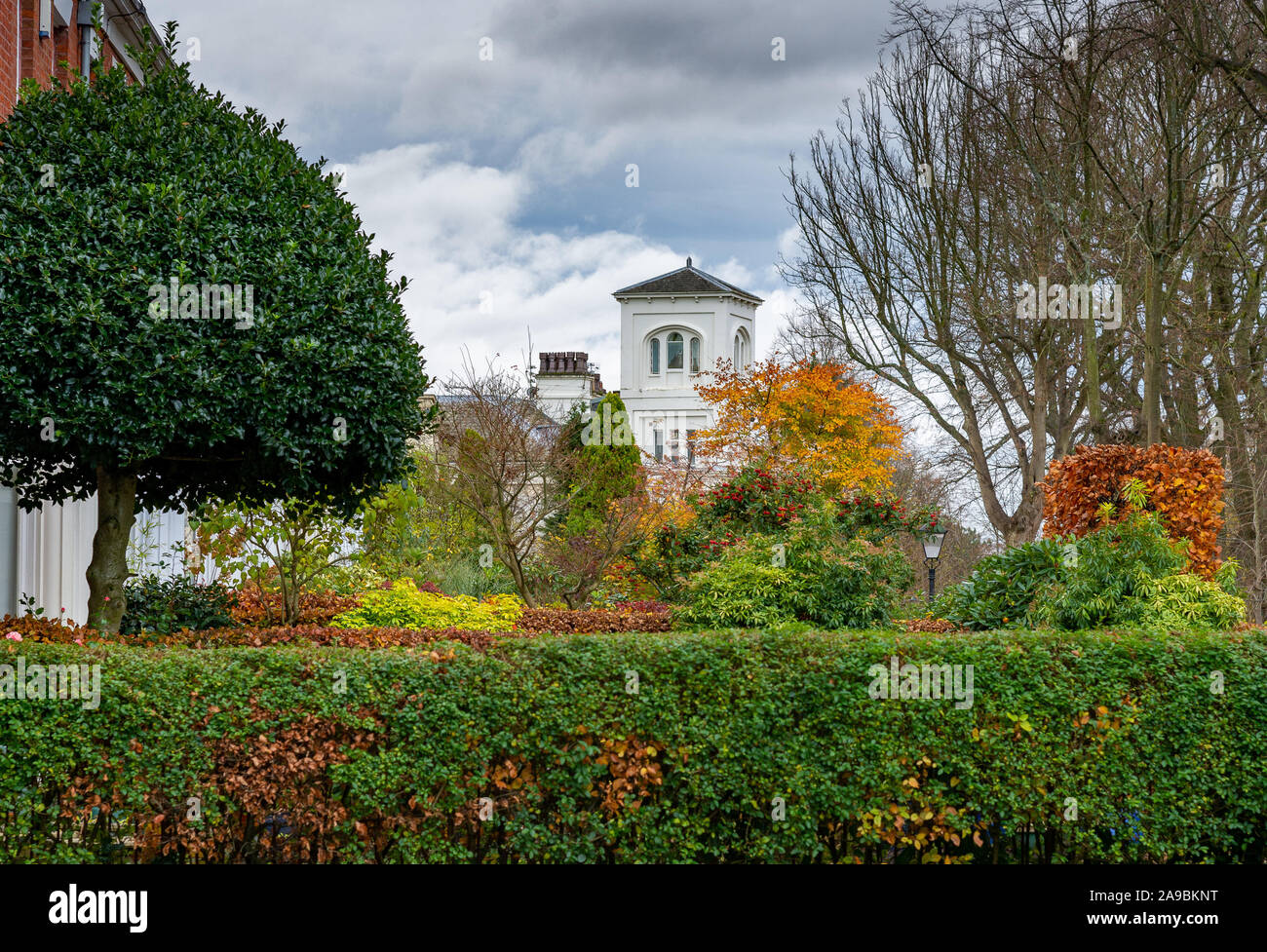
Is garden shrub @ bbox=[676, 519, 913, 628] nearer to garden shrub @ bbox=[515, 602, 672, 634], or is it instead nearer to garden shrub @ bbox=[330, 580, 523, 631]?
garden shrub @ bbox=[515, 602, 672, 634]

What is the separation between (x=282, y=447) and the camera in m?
6.89

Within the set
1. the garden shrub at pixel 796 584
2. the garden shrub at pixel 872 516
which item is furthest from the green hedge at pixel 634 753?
the garden shrub at pixel 872 516

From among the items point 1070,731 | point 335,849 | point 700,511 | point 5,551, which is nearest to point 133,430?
point 335,849

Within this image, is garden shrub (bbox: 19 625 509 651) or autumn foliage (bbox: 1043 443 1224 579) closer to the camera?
garden shrub (bbox: 19 625 509 651)

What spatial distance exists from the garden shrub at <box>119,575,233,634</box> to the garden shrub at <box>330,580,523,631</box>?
50.1 inches

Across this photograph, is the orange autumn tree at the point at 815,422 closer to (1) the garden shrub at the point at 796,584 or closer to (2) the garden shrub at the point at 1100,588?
(1) the garden shrub at the point at 796,584

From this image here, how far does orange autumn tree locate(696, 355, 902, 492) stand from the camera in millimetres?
24531

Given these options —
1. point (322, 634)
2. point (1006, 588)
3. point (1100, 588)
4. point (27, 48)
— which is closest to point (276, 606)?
point (322, 634)

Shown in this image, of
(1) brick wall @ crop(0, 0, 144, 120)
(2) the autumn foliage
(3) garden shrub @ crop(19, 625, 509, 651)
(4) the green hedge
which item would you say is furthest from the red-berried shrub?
(1) brick wall @ crop(0, 0, 144, 120)

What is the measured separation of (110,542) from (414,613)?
3291 mm

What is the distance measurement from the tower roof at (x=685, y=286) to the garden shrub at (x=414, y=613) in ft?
113

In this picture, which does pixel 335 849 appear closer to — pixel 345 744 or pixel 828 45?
pixel 345 744

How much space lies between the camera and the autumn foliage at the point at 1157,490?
1024 cm

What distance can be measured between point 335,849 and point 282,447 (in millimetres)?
2707
